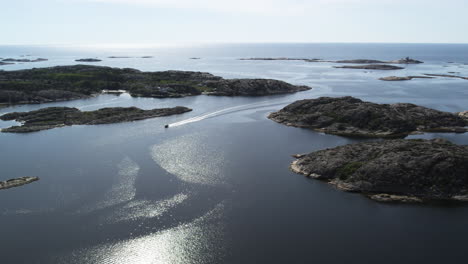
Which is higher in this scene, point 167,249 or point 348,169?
point 348,169

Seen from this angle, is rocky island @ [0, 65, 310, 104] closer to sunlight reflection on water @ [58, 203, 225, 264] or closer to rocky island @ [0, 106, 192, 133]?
rocky island @ [0, 106, 192, 133]

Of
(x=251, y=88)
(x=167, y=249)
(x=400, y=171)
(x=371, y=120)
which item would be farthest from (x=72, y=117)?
(x=400, y=171)

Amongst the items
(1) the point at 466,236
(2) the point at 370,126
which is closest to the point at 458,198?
(1) the point at 466,236

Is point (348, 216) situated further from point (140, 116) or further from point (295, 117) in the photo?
point (140, 116)

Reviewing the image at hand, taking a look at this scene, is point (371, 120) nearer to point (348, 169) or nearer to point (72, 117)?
point (348, 169)

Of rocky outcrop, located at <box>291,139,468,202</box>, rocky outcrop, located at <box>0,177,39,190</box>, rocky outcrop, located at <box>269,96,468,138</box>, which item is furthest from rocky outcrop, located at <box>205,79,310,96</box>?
rocky outcrop, located at <box>0,177,39,190</box>
